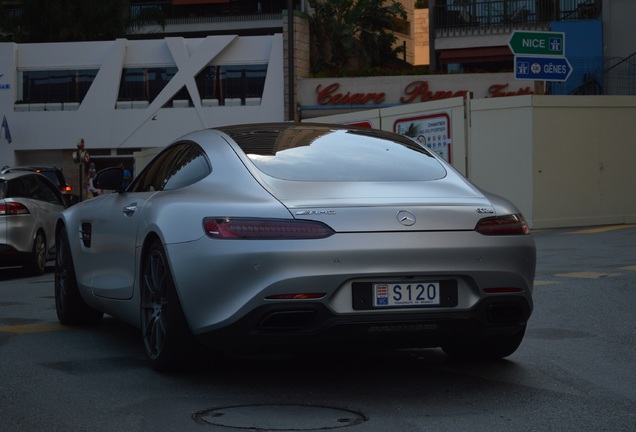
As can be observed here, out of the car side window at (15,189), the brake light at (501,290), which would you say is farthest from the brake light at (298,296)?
the car side window at (15,189)

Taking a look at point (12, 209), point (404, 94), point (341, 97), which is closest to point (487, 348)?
point (12, 209)

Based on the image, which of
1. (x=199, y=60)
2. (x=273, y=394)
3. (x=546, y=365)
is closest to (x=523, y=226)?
(x=546, y=365)

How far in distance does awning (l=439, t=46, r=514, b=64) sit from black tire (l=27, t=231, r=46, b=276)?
3282cm

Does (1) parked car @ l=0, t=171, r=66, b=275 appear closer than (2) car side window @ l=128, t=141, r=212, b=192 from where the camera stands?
No

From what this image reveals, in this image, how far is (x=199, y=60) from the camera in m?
48.8

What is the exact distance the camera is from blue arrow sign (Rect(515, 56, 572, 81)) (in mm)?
22219

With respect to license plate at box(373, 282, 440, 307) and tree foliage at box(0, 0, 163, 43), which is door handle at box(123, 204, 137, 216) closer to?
license plate at box(373, 282, 440, 307)

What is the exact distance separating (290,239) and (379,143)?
1509 millimetres

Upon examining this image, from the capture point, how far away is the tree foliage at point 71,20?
6059cm

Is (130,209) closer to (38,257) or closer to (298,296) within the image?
(298,296)

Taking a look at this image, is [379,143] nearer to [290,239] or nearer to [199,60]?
[290,239]

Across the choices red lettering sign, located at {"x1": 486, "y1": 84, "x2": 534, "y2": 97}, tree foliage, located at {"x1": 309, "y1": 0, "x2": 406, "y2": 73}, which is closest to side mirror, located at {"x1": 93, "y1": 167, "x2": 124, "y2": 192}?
red lettering sign, located at {"x1": 486, "y1": 84, "x2": 534, "y2": 97}

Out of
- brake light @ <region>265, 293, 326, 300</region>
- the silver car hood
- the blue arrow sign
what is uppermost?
the blue arrow sign

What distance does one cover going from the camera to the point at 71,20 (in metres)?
60.8
